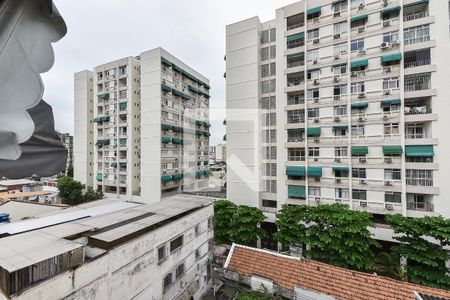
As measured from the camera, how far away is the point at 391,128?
1708 cm

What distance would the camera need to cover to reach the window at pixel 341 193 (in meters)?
18.4

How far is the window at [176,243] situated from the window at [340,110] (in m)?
15.4

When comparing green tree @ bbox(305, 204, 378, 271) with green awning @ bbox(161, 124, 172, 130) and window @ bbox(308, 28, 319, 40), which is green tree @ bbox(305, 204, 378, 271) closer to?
window @ bbox(308, 28, 319, 40)

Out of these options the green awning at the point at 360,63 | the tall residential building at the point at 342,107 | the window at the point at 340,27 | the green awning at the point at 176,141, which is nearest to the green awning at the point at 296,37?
the tall residential building at the point at 342,107

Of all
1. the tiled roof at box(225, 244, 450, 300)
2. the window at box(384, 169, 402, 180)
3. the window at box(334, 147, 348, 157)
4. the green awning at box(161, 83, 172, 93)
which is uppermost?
the green awning at box(161, 83, 172, 93)

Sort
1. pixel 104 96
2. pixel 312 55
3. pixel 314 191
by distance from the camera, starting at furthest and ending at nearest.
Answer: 1. pixel 104 96
2. pixel 312 55
3. pixel 314 191

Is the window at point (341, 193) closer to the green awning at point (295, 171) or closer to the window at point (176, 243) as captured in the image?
the green awning at point (295, 171)

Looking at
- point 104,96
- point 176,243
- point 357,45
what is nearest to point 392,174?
point 357,45

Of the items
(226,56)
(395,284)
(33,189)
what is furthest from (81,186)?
(395,284)

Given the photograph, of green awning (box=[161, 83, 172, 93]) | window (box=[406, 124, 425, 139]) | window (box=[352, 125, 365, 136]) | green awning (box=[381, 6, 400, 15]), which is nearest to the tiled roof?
window (box=[352, 125, 365, 136])

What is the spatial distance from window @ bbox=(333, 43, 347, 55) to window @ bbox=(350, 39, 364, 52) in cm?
51

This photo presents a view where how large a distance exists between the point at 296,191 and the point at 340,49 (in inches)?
489

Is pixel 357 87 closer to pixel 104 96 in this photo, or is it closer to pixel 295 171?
pixel 295 171

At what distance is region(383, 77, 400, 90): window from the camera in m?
17.0
